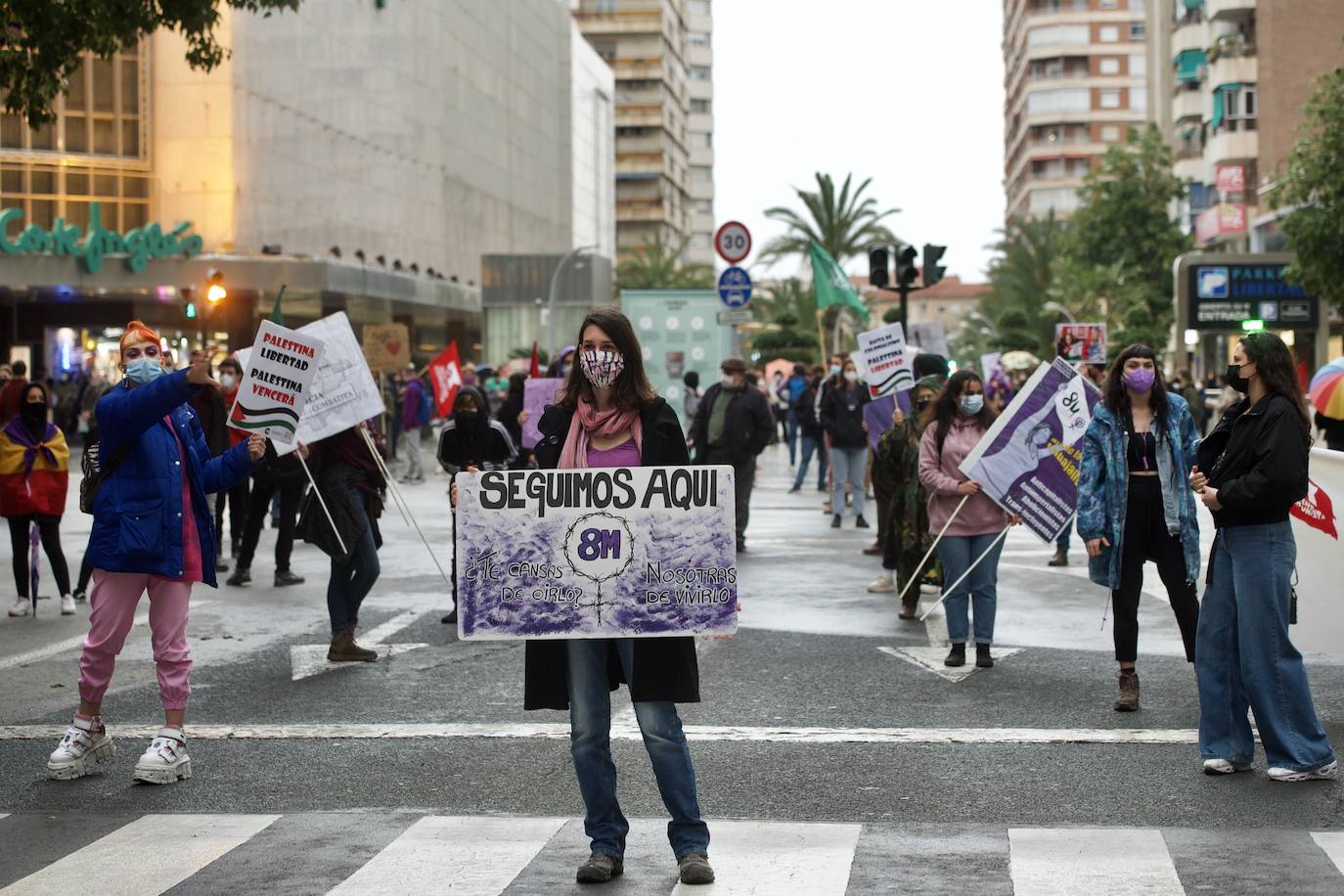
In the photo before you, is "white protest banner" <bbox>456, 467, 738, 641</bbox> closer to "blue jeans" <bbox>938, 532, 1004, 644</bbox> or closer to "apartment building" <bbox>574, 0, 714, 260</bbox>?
"blue jeans" <bbox>938, 532, 1004, 644</bbox>

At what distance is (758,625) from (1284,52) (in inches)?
2159

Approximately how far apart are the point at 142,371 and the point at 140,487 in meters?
0.48

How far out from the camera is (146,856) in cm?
635

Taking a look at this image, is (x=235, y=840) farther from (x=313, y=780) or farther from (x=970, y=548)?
(x=970, y=548)

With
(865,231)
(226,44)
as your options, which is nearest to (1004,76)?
(865,231)

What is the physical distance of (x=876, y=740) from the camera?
8375 millimetres

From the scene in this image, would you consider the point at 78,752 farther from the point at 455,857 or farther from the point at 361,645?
the point at 361,645

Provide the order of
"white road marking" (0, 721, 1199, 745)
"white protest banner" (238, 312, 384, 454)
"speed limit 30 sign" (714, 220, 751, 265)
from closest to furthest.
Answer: "white road marking" (0, 721, 1199, 745)
"white protest banner" (238, 312, 384, 454)
"speed limit 30 sign" (714, 220, 751, 265)

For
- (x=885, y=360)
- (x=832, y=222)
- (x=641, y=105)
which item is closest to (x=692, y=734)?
(x=885, y=360)

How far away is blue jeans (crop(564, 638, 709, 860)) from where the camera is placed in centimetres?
587

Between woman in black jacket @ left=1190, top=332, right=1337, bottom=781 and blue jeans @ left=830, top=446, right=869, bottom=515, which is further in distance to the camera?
blue jeans @ left=830, top=446, right=869, bottom=515

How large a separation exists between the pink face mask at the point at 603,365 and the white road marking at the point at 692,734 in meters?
2.90

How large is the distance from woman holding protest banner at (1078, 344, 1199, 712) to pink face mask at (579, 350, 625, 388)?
147 inches

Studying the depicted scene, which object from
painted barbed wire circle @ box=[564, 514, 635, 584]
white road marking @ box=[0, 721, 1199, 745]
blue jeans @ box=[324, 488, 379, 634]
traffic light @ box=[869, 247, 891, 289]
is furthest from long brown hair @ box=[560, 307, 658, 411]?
traffic light @ box=[869, 247, 891, 289]
